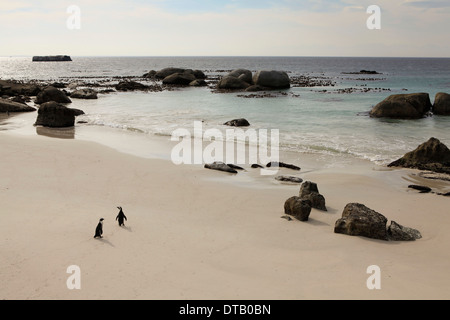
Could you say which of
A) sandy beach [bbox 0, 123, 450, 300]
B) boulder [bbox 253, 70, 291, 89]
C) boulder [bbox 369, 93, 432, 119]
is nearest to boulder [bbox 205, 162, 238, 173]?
sandy beach [bbox 0, 123, 450, 300]

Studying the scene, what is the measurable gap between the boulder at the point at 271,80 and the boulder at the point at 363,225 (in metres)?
47.1

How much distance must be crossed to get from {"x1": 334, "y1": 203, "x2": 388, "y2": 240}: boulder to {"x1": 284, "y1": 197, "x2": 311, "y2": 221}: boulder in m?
0.98

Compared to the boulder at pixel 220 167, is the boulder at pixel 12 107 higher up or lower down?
higher up

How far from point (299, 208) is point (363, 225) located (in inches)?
71.4

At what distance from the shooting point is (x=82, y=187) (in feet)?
44.0

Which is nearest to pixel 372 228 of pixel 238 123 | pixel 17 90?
pixel 238 123

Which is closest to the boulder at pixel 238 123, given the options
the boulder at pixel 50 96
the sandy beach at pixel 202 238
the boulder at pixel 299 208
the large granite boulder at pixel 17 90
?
the sandy beach at pixel 202 238

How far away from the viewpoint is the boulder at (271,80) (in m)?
55.8

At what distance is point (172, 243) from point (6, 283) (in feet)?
11.4

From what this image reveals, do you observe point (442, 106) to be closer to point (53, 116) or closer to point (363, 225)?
point (363, 225)

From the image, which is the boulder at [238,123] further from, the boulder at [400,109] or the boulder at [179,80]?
the boulder at [179,80]

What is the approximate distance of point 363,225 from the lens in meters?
9.90

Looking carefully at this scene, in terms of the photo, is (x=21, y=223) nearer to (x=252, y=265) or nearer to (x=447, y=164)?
(x=252, y=265)
